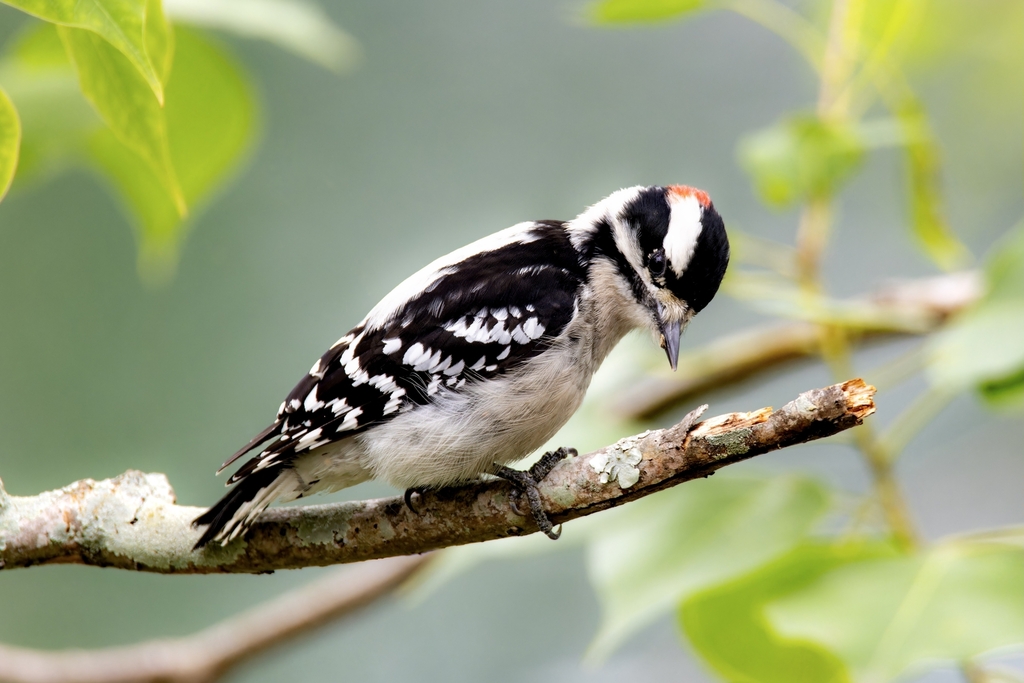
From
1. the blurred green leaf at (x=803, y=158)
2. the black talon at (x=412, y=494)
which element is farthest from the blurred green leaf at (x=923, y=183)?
the black talon at (x=412, y=494)

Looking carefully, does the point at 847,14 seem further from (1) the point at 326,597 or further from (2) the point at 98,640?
(2) the point at 98,640

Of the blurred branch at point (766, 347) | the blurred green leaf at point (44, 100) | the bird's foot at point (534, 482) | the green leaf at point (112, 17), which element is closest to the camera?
the green leaf at point (112, 17)

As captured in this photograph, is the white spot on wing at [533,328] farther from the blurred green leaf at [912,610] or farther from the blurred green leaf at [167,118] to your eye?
the blurred green leaf at [167,118]

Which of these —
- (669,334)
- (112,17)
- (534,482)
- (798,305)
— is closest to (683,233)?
(669,334)

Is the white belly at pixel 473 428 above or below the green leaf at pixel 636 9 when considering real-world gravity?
below

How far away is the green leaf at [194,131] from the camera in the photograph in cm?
171

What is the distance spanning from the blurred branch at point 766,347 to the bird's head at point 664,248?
0.70 metres

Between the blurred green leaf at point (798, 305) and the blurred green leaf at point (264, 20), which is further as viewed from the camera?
the blurred green leaf at point (264, 20)

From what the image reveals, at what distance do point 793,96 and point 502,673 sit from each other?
2485 mm

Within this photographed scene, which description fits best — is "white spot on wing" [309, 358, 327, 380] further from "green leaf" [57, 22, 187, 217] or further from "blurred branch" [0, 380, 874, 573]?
"green leaf" [57, 22, 187, 217]

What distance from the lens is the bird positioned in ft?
4.62

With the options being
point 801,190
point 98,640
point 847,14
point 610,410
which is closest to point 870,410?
point 801,190

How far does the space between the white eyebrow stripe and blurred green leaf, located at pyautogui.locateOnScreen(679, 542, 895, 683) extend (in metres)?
0.56

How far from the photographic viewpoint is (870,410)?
0.91 metres
